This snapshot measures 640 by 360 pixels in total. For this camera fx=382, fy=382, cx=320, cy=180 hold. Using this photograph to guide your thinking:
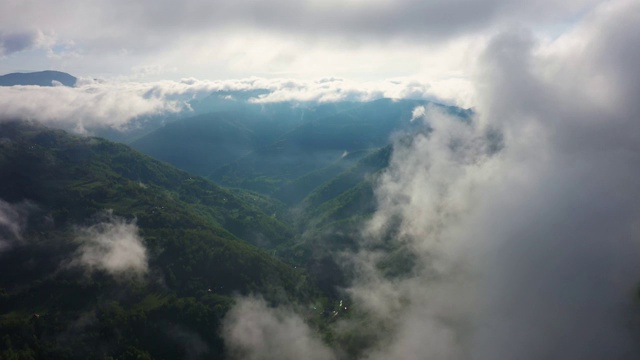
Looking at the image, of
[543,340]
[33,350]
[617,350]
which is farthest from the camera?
[33,350]

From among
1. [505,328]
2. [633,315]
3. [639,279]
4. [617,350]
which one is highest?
[639,279]

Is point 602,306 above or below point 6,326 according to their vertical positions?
above

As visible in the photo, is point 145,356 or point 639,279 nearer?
point 639,279

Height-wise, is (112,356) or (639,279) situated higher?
(639,279)

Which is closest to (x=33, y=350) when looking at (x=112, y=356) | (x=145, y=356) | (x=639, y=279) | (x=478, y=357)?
(x=112, y=356)

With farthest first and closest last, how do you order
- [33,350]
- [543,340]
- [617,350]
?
[33,350]
[543,340]
[617,350]

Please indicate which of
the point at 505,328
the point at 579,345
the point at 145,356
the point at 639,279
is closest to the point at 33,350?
the point at 145,356

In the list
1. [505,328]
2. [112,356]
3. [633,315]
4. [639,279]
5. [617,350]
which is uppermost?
[639,279]

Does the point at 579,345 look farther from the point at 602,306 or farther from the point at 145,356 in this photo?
the point at 145,356

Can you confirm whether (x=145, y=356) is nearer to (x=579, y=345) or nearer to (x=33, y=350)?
(x=33, y=350)
